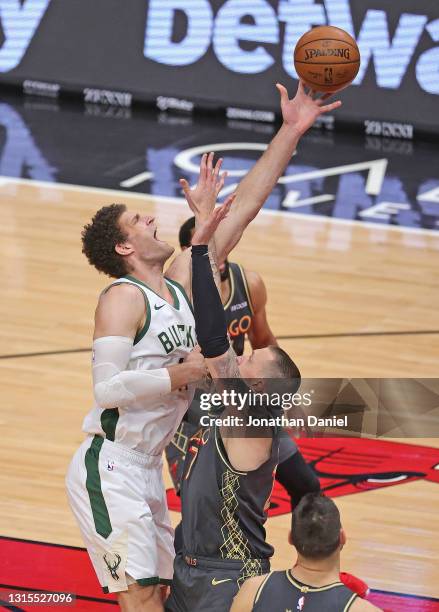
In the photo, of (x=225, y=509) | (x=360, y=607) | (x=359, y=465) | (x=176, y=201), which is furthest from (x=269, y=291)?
(x=360, y=607)

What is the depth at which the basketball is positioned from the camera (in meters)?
6.50

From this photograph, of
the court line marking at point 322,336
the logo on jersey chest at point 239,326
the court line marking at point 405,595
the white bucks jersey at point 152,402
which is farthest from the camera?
the court line marking at point 322,336

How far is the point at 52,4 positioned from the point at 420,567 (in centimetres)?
1150

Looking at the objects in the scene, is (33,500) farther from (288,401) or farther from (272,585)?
(272,585)

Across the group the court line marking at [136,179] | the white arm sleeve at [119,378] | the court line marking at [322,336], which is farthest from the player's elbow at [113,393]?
the court line marking at [136,179]

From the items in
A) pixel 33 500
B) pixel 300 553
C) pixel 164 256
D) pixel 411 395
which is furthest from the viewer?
pixel 411 395

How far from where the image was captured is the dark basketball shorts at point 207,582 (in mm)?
5215

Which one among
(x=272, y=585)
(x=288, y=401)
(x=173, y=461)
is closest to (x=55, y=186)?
(x=173, y=461)

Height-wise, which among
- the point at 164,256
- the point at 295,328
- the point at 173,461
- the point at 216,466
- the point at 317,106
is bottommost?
the point at 295,328

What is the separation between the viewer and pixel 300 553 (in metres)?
4.48

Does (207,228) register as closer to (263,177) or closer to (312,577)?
(263,177)

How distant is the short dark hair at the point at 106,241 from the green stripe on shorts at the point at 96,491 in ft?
2.51

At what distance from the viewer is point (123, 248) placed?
563 centimetres

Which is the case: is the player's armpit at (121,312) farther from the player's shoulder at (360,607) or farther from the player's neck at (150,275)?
the player's shoulder at (360,607)
